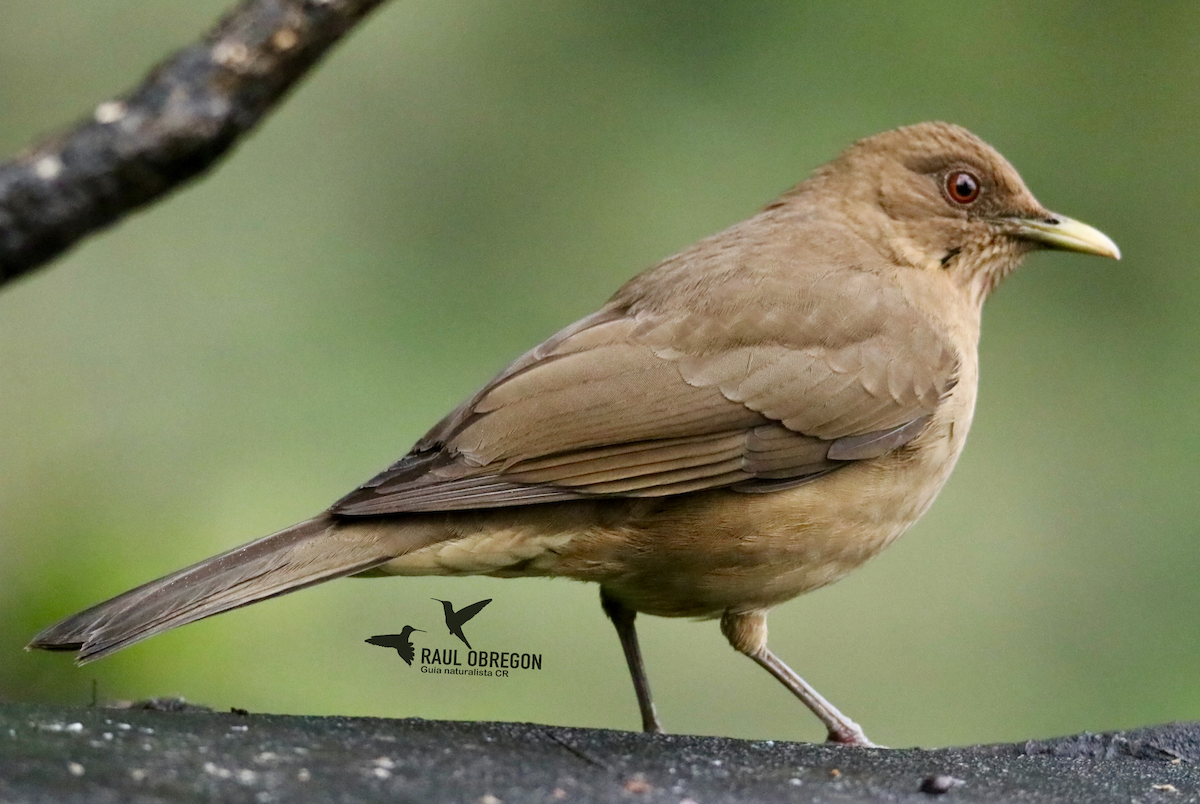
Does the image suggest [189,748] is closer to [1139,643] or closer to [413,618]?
[413,618]

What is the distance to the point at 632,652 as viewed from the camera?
4805 millimetres

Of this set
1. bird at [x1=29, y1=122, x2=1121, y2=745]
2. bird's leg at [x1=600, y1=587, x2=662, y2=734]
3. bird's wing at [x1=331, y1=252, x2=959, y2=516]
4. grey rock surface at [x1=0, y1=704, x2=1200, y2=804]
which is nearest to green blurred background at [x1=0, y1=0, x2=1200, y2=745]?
bird's leg at [x1=600, y1=587, x2=662, y2=734]

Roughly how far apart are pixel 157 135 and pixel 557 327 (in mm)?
4363

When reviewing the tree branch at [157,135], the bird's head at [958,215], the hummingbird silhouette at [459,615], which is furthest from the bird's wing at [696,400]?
the tree branch at [157,135]

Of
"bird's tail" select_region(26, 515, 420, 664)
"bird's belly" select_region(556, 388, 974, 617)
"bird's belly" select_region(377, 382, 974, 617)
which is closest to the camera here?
"bird's tail" select_region(26, 515, 420, 664)

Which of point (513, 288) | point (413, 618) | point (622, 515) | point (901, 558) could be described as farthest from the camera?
point (513, 288)

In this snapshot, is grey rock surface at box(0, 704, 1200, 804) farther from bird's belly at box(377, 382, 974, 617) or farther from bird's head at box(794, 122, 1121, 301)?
bird's head at box(794, 122, 1121, 301)

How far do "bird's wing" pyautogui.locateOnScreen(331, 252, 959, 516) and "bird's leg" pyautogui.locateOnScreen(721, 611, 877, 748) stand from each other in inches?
20.1

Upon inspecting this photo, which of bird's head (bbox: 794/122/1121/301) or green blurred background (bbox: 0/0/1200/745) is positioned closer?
bird's head (bbox: 794/122/1121/301)

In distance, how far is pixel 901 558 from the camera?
21.8 ft

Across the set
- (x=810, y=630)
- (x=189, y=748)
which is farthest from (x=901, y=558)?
(x=189, y=748)

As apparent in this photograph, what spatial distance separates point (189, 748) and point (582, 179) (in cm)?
466

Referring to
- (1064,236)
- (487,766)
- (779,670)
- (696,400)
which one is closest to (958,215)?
(1064,236)

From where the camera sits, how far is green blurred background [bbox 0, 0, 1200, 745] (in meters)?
5.62
